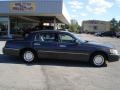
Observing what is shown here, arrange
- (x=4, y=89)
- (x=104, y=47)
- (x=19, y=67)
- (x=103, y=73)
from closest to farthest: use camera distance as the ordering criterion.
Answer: (x=4, y=89) → (x=103, y=73) → (x=19, y=67) → (x=104, y=47)

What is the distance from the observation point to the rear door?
12148 mm

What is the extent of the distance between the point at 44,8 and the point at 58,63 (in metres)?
19.9

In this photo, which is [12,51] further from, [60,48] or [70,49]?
[70,49]

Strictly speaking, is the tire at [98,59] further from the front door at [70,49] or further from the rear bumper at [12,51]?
the rear bumper at [12,51]

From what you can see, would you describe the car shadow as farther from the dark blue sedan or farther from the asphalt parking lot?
the dark blue sedan

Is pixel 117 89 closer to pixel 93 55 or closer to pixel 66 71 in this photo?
pixel 66 71

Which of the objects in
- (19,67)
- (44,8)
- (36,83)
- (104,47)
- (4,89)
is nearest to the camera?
(4,89)

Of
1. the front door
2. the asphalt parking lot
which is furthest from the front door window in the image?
the front door

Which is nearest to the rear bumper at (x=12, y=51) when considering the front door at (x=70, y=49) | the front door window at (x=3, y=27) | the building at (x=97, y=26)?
the front door at (x=70, y=49)

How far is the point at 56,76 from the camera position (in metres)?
9.45

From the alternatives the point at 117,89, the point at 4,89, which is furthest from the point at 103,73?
the point at 4,89

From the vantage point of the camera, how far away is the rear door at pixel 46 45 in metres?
12.1

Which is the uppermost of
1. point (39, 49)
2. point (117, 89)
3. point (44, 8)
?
point (44, 8)

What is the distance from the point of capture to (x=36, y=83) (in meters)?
8.27
